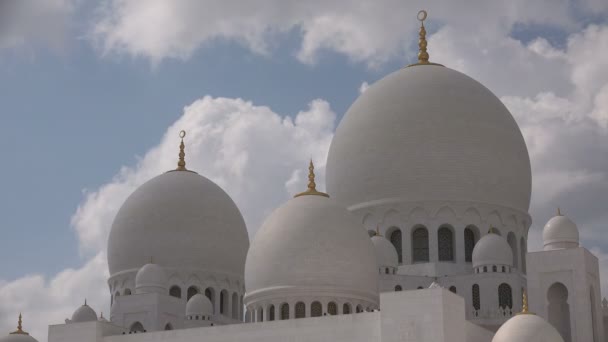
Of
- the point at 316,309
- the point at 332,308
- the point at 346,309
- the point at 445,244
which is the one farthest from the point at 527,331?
the point at 445,244

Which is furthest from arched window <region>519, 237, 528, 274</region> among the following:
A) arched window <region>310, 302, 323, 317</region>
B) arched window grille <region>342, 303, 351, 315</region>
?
arched window <region>310, 302, 323, 317</region>

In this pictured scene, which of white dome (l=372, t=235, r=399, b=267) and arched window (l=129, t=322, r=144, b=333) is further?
arched window (l=129, t=322, r=144, b=333)

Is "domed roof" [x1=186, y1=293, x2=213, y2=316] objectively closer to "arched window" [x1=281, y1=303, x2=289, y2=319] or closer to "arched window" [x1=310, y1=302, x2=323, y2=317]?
"arched window" [x1=281, y1=303, x2=289, y2=319]

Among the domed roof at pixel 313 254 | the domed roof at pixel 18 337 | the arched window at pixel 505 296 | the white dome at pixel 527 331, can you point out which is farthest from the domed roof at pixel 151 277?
the white dome at pixel 527 331

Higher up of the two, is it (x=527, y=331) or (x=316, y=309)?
(x=316, y=309)

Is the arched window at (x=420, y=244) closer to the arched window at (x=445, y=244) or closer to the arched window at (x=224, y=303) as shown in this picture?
the arched window at (x=445, y=244)

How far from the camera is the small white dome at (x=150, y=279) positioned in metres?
41.6

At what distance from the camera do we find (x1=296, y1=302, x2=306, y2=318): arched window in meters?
34.3

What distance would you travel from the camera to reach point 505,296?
3834 centimetres

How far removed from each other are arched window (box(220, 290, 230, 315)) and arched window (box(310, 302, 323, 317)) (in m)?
11.1

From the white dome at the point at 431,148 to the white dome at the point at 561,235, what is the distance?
4.19 metres

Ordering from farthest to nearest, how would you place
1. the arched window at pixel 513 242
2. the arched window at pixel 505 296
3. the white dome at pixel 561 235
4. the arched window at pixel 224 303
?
the arched window at pixel 224 303
the arched window at pixel 513 242
the arched window at pixel 505 296
the white dome at pixel 561 235

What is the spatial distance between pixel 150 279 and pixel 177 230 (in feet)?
10.9

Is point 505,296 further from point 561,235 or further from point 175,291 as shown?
point 175,291
